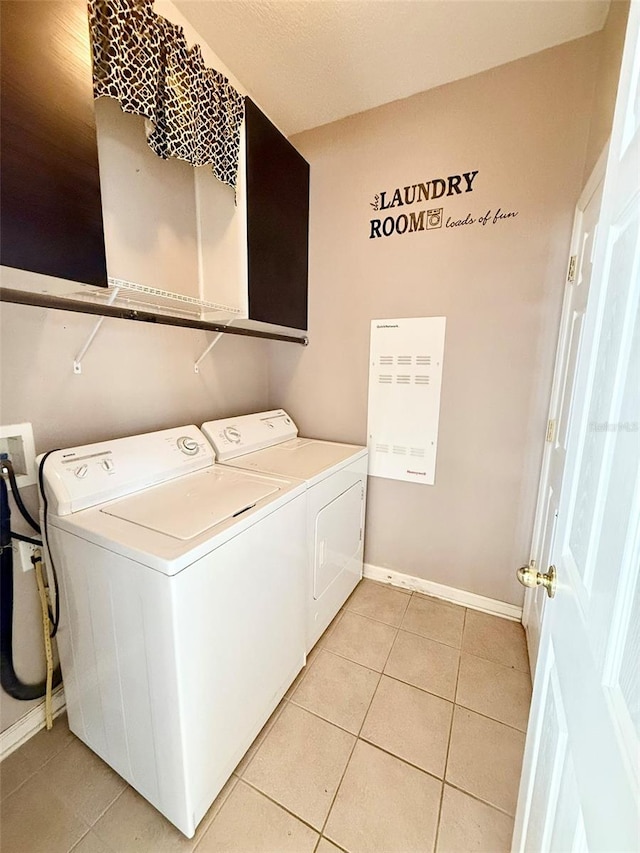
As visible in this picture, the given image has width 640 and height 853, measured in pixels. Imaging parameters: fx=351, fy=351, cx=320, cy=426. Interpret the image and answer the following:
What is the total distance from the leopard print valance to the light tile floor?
90.6 inches

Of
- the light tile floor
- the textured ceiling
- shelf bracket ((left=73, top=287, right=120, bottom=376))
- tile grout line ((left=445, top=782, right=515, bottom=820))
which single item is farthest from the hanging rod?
tile grout line ((left=445, top=782, right=515, bottom=820))

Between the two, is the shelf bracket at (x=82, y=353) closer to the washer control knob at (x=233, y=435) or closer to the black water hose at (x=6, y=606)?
the black water hose at (x=6, y=606)

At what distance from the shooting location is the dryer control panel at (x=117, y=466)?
115 centimetres

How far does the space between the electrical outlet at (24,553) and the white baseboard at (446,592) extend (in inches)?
71.8

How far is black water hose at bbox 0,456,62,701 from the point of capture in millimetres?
1220

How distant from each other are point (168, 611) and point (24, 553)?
2.63ft

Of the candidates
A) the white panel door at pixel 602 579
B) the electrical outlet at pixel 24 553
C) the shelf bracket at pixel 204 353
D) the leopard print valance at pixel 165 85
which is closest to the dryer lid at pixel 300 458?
the shelf bracket at pixel 204 353

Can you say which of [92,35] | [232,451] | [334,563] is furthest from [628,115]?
[334,563]

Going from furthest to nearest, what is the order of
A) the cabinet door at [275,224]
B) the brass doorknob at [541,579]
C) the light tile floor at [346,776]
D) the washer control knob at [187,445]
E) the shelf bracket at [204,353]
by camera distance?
the shelf bracket at [204,353]
the cabinet door at [275,224]
the washer control knob at [187,445]
the light tile floor at [346,776]
the brass doorknob at [541,579]

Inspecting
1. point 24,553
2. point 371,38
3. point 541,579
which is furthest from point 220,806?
point 371,38

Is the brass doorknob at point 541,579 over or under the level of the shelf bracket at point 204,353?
under

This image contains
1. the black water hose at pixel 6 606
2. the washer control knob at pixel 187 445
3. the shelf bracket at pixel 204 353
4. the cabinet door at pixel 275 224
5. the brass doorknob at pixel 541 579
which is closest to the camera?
the brass doorknob at pixel 541 579

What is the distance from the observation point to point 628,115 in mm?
614

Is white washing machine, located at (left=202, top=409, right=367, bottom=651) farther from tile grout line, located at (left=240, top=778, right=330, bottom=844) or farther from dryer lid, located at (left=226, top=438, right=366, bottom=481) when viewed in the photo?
tile grout line, located at (left=240, top=778, right=330, bottom=844)
